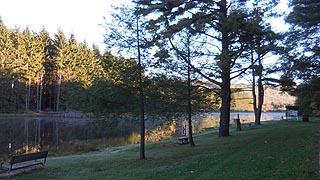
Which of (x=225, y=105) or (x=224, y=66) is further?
(x=225, y=105)

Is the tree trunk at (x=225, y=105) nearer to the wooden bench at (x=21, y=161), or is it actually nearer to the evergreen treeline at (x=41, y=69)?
the evergreen treeline at (x=41, y=69)

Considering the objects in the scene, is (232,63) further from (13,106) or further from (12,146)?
(13,106)

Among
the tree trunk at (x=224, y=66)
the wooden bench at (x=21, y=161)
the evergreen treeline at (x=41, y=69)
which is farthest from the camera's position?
the evergreen treeline at (x=41, y=69)

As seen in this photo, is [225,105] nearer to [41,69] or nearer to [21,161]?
→ [21,161]

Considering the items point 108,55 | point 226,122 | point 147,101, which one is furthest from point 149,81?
point 226,122

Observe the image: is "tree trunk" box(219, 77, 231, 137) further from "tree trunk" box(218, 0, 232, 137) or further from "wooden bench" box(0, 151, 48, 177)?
"wooden bench" box(0, 151, 48, 177)

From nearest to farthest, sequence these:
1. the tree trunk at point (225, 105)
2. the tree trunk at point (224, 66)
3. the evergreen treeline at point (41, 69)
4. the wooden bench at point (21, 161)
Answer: the wooden bench at point (21, 161)
the tree trunk at point (224, 66)
the tree trunk at point (225, 105)
the evergreen treeline at point (41, 69)

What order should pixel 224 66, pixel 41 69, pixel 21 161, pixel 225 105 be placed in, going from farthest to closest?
1. pixel 41 69
2. pixel 225 105
3. pixel 224 66
4. pixel 21 161

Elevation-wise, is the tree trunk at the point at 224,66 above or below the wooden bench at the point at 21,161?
above

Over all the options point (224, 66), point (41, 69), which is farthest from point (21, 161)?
point (41, 69)

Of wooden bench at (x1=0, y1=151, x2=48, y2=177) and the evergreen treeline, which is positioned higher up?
the evergreen treeline

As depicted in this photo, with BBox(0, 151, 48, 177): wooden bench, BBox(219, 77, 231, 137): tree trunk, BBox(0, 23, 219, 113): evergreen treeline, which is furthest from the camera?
BBox(0, 23, 219, 113): evergreen treeline

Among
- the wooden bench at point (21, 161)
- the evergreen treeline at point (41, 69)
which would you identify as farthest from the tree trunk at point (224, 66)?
the wooden bench at point (21, 161)

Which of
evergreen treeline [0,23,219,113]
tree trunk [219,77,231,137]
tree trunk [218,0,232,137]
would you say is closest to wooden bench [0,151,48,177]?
tree trunk [218,0,232,137]
